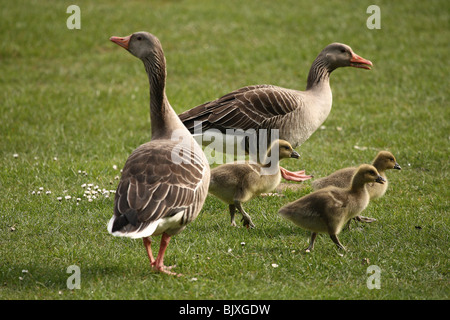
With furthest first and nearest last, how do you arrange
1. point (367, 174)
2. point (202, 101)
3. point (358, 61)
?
1. point (202, 101)
2. point (358, 61)
3. point (367, 174)

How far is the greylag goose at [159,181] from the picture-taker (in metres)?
4.98

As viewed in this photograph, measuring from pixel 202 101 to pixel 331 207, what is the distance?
630cm

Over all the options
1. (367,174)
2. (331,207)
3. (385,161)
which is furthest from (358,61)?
(331,207)

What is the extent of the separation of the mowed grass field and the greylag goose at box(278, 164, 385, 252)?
0.31 meters

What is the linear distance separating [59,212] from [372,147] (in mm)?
5426

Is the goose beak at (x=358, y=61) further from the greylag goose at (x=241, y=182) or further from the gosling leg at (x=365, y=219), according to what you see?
the gosling leg at (x=365, y=219)

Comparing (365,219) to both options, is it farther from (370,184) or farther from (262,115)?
(262,115)

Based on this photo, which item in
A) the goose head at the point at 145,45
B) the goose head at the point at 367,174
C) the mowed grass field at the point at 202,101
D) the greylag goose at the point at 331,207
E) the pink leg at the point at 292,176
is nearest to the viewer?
the mowed grass field at the point at 202,101

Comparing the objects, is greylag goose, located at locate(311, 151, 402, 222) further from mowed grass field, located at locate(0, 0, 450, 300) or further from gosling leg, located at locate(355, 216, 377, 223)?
mowed grass field, located at locate(0, 0, 450, 300)

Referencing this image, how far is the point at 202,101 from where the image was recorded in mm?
11711

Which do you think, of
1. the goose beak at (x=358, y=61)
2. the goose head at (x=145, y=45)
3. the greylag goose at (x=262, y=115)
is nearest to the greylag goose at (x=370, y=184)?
the greylag goose at (x=262, y=115)

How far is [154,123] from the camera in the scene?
625 cm

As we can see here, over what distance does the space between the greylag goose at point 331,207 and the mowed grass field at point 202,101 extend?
0.31 meters

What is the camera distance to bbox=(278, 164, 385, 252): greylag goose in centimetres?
588
